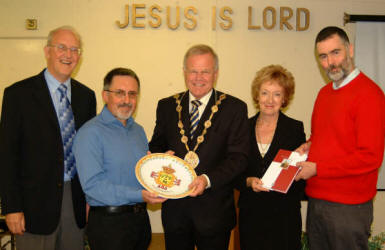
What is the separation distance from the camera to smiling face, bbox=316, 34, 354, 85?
7.93ft

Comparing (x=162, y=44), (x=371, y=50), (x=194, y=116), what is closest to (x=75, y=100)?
(x=194, y=116)

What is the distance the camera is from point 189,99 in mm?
2598

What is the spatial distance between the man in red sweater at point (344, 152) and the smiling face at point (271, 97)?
349 mm

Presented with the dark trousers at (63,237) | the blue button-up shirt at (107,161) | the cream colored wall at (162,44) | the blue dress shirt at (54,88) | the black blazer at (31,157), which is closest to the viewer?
the blue button-up shirt at (107,161)

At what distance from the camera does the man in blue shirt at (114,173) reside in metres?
2.20

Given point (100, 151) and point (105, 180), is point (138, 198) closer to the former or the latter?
point (105, 180)

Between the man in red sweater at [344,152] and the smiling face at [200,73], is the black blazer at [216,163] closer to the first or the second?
the smiling face at [200,73]

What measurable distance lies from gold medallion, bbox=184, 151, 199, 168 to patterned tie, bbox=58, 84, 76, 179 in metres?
0.92

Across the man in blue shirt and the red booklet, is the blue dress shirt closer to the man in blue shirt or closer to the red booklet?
the man in blue shirt

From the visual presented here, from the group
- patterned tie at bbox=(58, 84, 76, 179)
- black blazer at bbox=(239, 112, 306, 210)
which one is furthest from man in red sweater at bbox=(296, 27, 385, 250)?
patterned tie at bbox=(58, 84, 76, 179)

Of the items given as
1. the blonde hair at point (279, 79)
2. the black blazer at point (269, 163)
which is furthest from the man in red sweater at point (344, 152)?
the blonde hair at point (279, 79)

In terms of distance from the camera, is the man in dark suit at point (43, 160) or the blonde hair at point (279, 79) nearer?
the man in dark suit at point (43, 160)

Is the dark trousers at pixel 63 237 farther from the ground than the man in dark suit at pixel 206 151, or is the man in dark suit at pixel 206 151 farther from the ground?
the man in dark suit at pixel 206 151

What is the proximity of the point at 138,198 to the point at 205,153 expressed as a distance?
0.57 m
